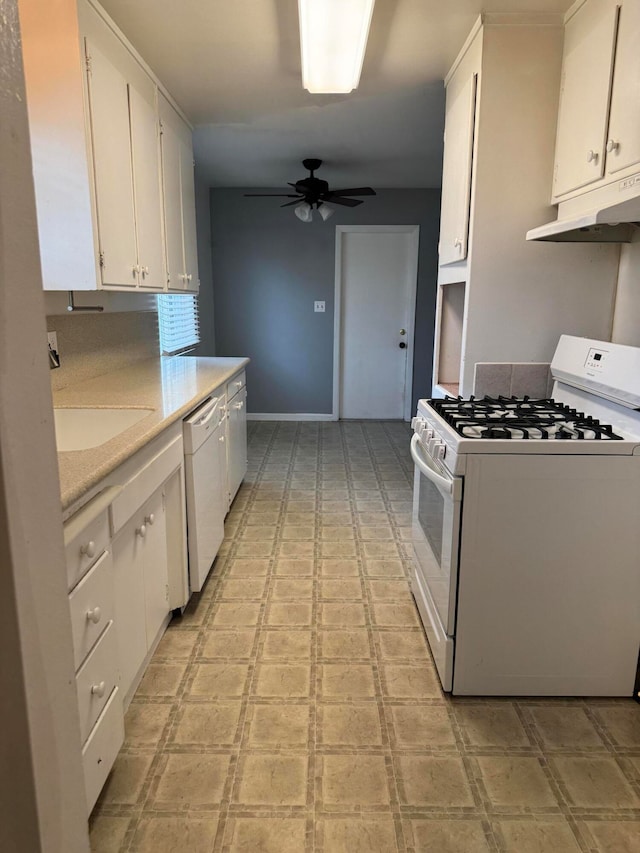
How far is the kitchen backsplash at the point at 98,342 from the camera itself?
254 centimetres

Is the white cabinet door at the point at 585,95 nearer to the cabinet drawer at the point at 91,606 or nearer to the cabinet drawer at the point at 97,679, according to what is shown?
the cabinet drawer at the point at 91,606

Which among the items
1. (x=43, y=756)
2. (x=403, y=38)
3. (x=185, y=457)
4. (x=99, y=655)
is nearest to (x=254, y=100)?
(x=403, y=38)

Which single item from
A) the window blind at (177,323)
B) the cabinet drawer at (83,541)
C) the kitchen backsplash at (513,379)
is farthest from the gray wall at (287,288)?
the cabinet drawer at (83,541)

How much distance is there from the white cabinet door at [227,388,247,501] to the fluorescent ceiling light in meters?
1.74

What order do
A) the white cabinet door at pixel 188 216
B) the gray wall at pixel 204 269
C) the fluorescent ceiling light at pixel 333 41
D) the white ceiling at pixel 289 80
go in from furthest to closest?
the gray wall at pixel 204 269 < the white cabinet door at pixel 188 216 < the white ceiling at pixel 289 80 < the fluorescent ceiling light at pixel 333 41

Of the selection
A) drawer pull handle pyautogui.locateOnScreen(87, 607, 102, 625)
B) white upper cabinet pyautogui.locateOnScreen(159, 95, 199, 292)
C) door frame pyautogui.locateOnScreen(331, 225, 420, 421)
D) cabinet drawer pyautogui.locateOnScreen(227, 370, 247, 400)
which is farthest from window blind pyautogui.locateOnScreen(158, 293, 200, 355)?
drawer pull handle pyautogui.locateOnScreen(87, 607, 102, 625)

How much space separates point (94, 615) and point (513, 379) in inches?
79.6

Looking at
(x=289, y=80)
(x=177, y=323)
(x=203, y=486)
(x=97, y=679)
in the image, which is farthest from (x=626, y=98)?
(x=177, y=323)

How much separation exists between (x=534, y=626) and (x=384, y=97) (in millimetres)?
2750

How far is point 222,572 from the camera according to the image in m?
2.77

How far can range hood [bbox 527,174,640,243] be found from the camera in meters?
1.75

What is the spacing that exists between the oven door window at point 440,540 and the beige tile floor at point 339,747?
0.28m

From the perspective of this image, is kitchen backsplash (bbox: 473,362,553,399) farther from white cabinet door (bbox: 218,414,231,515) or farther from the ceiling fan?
the ceiling fan

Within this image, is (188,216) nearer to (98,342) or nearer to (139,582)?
(98,342)
